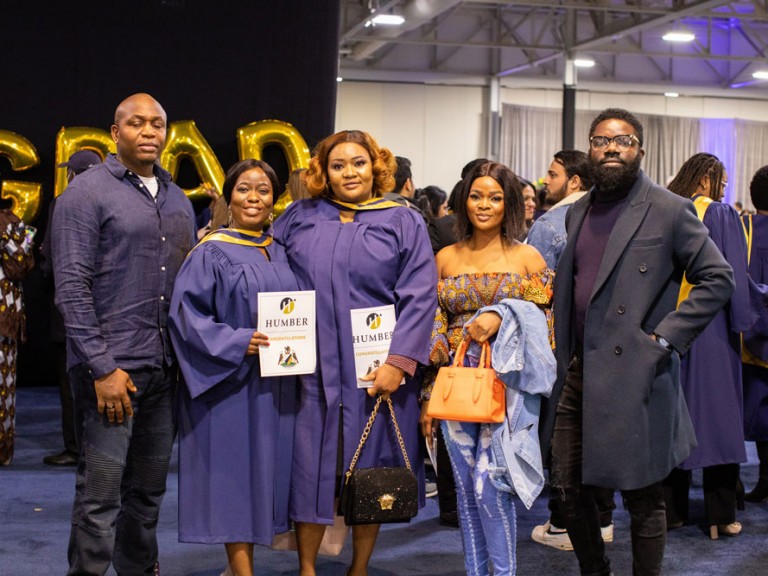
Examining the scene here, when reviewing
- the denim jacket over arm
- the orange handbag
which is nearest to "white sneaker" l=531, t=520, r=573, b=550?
the denim jacket over arm

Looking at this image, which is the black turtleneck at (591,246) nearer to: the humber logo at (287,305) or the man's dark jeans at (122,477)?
the humber logo at (287,305)

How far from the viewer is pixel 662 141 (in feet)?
75.8

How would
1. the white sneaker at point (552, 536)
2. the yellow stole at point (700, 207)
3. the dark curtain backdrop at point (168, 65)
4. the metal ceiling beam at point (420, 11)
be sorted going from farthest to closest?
1. the metal ceiling beam at point (420, 11)
2. the dark curtain backdrop at point (168, 65)
3. the yellow stole at point (700, 207)
4. the white sneaker at point (552, 536)

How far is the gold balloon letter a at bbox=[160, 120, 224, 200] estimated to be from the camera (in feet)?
24.3

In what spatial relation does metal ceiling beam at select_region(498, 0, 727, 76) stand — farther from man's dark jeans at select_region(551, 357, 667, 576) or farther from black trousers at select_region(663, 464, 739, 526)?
man's dark jeans at select_region(551, 357, 667, 576)

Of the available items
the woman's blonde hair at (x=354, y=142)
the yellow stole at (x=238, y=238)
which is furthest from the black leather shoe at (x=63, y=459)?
the woman's blonde hair at (x=354, y=142)

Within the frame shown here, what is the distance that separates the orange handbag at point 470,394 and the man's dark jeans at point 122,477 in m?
0.90

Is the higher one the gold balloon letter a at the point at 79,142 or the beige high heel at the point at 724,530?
the gold balloon letter a at the point at 79,142

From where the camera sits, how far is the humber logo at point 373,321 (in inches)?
141

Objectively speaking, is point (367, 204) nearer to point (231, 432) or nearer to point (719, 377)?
point (231, 432)

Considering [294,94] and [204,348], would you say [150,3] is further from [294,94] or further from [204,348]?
[204,348]

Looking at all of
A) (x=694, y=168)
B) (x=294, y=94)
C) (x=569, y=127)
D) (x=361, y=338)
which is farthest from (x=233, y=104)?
(x=569, y=127)

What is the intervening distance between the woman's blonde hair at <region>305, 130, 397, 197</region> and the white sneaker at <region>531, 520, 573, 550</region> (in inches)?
72.4

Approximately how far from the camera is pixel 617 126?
3457mm
